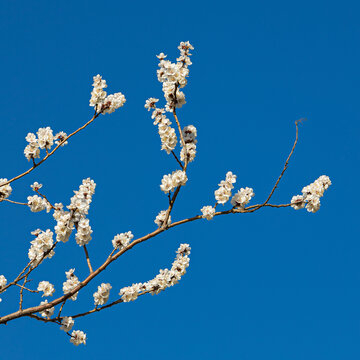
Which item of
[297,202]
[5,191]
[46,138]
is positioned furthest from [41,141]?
[297,202]

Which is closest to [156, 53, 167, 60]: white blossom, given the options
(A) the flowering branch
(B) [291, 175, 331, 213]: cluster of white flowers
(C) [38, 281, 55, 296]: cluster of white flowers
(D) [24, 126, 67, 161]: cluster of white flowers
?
(A) the flowering branch

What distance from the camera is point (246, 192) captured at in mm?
5957

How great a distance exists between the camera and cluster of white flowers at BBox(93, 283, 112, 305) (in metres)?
6.40

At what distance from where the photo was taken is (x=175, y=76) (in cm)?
648

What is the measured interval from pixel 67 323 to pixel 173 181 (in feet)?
7.99

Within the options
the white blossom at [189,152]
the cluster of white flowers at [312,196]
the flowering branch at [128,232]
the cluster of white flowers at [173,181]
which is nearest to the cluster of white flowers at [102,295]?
the flowering branch at [128,232]

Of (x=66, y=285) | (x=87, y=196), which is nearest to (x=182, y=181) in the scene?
(x=87, y=196)

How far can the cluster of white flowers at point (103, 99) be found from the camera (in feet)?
21.8

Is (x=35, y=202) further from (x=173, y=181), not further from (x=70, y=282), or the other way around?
(x=173, y=181)

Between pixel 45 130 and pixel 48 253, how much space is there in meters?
1.63

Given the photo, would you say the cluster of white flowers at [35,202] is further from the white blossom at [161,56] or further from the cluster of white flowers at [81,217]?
the white blossom at [161,56]

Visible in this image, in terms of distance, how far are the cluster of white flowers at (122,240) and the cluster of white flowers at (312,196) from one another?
212 centimetres

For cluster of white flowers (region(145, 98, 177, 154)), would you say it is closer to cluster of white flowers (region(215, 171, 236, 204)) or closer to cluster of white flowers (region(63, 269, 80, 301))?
cluster of white flowers (region(215, 171, 236, 204))

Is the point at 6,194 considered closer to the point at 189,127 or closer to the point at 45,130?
the point at 45,130
